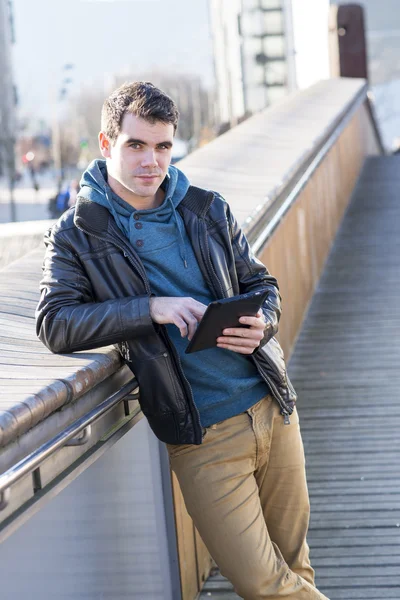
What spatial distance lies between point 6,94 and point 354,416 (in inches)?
2338

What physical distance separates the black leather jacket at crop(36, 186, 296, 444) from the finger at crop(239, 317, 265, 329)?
0.10 meters

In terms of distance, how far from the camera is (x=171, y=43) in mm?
138875

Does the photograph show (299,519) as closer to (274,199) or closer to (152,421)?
(152,421)

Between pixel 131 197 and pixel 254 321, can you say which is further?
pixel 131 197

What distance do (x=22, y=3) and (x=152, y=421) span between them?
15989cm

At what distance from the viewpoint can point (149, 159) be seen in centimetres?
280

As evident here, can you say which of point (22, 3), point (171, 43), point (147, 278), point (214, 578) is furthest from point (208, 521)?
point (22, 3)

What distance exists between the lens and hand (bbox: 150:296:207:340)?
2.69 metres

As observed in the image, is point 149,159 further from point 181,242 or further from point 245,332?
point 245,332

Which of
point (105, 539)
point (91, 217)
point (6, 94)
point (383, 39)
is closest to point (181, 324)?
point (91, 217)

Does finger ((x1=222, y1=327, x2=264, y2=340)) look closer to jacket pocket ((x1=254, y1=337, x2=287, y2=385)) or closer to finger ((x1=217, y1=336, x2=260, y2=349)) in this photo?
finger ((x1=217, y1=336, x2=260, y2=349))

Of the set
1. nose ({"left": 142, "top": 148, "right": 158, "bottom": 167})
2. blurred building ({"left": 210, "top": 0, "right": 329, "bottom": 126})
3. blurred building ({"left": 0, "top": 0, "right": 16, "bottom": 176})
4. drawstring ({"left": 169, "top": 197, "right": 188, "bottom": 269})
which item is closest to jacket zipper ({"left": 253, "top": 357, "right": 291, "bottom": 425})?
drawstring ({"left": 169, "top": 197, "right": 188, "bottom": 269})

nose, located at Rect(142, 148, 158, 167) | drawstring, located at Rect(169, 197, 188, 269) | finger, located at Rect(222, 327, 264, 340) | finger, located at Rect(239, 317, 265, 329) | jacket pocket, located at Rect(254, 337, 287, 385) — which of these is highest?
nose, located at Rect(142, 148, 158, 167)

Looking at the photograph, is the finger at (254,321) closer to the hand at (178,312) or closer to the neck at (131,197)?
the hand at (178,312)
